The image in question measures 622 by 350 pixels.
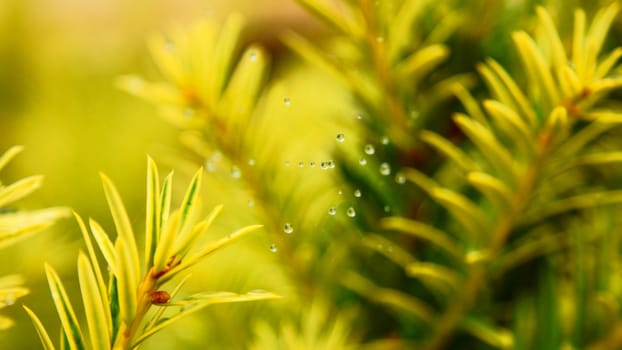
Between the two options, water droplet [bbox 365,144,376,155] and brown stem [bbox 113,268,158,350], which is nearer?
brown stem [bbox 113,268,158,350]

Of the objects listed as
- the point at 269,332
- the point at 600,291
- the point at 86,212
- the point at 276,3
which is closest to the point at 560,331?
the point at 600,291

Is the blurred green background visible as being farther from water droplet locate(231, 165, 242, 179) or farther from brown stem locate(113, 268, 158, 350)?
brown stem locate(113, 268, 158, 350)

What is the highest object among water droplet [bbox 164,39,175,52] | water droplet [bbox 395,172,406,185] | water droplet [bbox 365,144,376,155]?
water droplet [bbox 164,39,175,52]

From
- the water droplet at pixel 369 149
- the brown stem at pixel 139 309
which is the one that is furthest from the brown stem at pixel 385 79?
the brown stem at pixel 139 309

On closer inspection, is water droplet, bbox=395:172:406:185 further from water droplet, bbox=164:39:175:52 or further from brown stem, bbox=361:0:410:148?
water droplet, bbox=164:39:175:52

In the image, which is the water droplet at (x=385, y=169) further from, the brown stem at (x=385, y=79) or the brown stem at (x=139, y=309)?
the brown stem at (x=139, y=309)

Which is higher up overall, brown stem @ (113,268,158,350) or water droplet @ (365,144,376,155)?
water droplet @ (365,144,376,155)

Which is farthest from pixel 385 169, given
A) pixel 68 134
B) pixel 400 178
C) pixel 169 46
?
pixel 68 134

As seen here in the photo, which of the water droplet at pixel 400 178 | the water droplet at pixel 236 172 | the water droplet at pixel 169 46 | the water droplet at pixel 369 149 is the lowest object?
the water droplet at pixel 236 172

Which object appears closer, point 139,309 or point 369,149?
point 139,309

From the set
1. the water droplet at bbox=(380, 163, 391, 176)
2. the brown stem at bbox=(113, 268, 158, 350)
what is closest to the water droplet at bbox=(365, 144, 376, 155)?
the water droplet at bbox=(380, 163, 391, 176)

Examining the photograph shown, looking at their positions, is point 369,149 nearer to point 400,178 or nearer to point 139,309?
point 400,178
